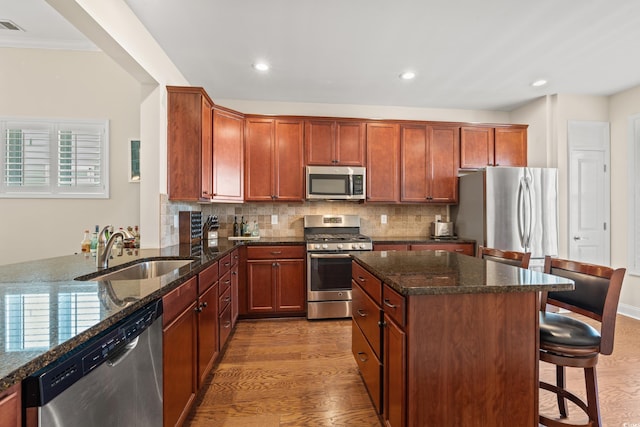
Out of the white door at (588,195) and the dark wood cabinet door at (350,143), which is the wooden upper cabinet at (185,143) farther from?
the white door at (588,195)

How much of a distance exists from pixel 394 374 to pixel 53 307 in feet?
4.64

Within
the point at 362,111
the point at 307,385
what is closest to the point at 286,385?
the point at 307,385

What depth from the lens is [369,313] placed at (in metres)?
1.85

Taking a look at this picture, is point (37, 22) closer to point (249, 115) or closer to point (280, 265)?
point (249, 115)

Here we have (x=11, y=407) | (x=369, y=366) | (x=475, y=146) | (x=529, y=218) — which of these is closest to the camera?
(x=11, y=407)

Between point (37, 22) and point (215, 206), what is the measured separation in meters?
2.42

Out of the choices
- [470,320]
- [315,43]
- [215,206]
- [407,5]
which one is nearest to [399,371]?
[470,320]

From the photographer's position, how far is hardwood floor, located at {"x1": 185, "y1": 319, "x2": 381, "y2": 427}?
182 cm

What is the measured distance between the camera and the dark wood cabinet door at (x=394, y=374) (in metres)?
1.34

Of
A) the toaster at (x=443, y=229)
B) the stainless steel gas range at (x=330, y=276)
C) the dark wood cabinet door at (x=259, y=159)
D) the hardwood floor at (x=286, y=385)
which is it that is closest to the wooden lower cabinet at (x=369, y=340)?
the hardwood floor at (x=286, y=385)

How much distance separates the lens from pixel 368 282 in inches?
73.9

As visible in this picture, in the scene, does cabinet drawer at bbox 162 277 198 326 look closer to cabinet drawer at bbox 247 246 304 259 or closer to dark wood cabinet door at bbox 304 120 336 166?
cabinet drawer at bbox 247 246 304 259

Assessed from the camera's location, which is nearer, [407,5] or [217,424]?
[217,424]

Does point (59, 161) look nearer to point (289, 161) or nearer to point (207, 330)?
point (289, 161)
